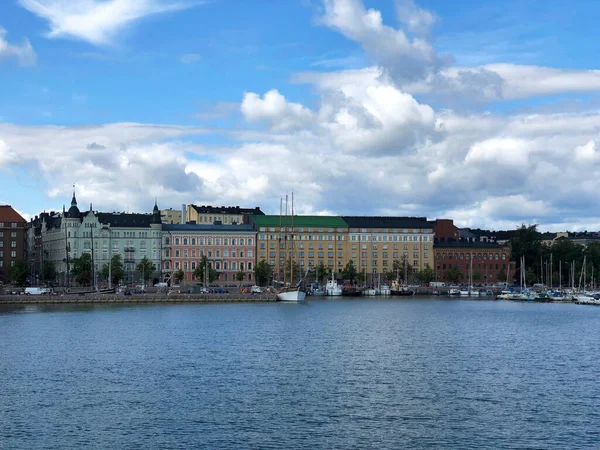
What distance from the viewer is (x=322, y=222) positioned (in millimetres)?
168250

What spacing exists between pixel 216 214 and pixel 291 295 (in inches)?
2399

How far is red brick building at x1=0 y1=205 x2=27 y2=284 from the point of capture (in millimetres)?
151750

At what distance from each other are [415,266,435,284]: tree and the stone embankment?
49973 millimetres

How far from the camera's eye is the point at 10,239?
152375 mm

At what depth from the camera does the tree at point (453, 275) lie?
170875mm

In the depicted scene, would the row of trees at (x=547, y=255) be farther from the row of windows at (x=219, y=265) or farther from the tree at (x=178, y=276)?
the tree at (x=178, y=276)

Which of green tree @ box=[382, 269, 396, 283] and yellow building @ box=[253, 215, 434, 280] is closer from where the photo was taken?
yellow building @ box=[253, 215, 434, 280]

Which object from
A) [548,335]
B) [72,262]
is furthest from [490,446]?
[72,262]

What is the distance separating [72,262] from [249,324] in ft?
254

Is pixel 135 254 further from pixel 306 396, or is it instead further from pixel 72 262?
pixel 306 396

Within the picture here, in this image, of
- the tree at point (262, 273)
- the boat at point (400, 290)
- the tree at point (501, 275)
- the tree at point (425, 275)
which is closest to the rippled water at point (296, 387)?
the tree at point (262, 273)

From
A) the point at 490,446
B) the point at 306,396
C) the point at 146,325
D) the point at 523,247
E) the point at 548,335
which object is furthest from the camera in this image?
the point at 523,247

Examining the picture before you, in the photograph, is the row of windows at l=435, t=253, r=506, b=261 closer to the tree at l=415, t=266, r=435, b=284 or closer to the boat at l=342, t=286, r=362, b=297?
the tree at l=415, t=266, r=435, b=284

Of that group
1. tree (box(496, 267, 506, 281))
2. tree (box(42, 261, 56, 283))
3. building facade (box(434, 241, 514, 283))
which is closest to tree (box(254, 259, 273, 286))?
tree (box(42, 261, 56, 283))
